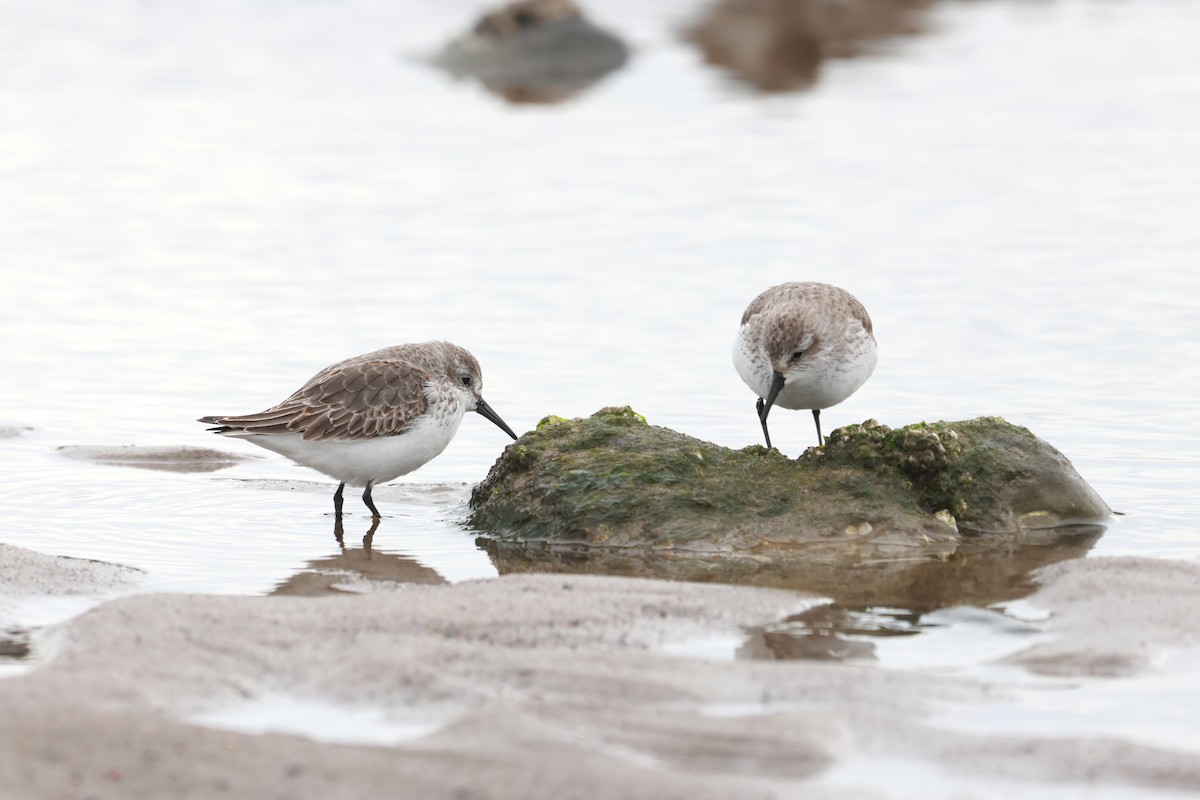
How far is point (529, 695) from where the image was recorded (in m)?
5.57

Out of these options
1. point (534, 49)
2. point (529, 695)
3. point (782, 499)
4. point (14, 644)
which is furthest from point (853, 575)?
point (534, 49)

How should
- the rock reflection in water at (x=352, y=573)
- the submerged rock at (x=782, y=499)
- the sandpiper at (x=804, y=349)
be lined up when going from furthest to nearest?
the sandpiper at (x=804, y=349), the submerged rock at (x=782, y=499), the rock reflection in water at (x=352, y=573)

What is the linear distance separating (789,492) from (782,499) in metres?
0.06

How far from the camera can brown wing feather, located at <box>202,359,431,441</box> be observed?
28.0 ft

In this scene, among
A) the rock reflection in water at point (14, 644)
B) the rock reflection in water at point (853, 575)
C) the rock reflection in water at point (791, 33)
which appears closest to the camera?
the rock reflection in water at point (14, 644)

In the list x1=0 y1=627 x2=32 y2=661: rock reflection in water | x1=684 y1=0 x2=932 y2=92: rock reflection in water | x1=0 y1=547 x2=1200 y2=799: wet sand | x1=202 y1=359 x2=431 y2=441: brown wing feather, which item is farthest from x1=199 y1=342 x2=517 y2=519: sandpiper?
x1=684 y1=0 x2=932 y2=92: rock reflection in water

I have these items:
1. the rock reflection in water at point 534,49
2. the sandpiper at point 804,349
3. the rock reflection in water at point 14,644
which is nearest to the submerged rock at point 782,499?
the sandpiper at point 804,349

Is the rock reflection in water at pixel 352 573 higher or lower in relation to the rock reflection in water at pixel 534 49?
lower

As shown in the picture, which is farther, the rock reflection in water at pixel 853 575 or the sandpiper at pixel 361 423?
the sandpiper at pixel 361 423

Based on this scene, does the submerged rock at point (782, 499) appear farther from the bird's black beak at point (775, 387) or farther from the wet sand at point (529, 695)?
the wet sand at point (529, 695)

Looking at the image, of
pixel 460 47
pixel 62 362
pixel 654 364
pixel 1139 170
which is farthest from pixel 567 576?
pixel 460 47

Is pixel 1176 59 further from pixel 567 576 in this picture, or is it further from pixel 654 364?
pixel 567 576

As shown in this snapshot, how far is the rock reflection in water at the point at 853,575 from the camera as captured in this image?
666cm

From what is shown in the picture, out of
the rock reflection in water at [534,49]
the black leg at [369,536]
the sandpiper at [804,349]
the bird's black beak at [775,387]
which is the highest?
the rock reflection in water at [534,49]
